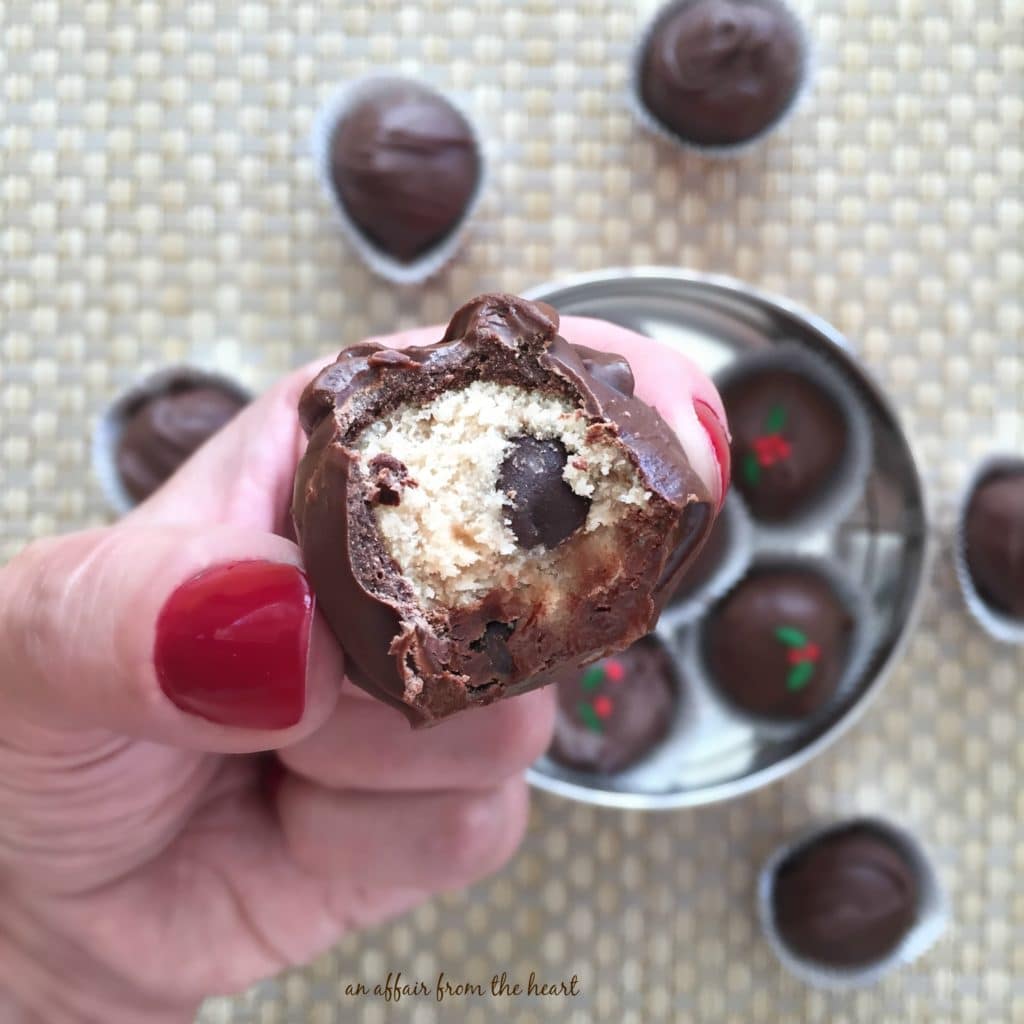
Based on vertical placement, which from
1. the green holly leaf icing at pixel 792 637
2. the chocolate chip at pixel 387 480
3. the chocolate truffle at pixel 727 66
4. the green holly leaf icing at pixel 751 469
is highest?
the chocolate truffle at pixel 727 66

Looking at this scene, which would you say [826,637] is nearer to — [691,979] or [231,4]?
[691,979]

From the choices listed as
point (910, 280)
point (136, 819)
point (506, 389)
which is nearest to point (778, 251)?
point (910, 280)

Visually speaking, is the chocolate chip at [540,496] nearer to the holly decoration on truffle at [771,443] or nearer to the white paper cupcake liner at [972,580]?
the holly decoration on truffle at [771,443]

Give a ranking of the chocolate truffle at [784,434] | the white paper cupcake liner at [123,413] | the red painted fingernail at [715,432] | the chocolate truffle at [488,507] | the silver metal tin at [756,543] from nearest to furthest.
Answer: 1. the chocolate truffle at [488,507]
2. the red painted fingernail at [715,432]
3. the silver metal tin at [756,543]
4. the chocolate truffle at [784,434]
5. the white paper cupcake liner at [123,413]

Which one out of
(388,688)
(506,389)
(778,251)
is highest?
(778,251)

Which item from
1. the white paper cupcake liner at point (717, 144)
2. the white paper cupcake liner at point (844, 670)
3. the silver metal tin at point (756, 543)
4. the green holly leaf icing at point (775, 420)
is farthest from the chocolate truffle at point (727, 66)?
the white paper cupcake liner at point (844, 670)
